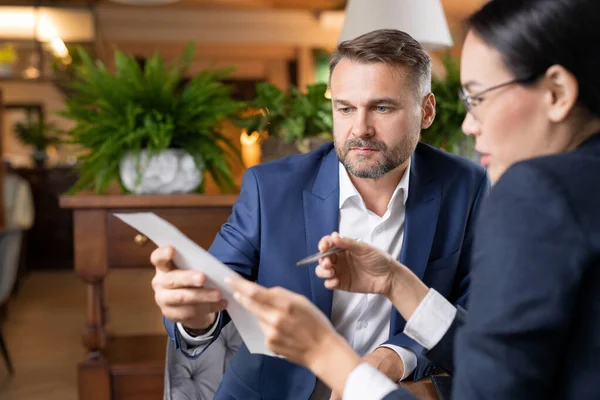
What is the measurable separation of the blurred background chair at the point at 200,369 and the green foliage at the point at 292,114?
1.04 metres

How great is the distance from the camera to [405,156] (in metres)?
1.67

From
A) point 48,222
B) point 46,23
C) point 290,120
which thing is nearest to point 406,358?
point 290,120

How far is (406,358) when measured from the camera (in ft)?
4.79

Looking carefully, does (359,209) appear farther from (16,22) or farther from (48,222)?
(16,22)

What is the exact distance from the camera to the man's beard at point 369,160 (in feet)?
5.31

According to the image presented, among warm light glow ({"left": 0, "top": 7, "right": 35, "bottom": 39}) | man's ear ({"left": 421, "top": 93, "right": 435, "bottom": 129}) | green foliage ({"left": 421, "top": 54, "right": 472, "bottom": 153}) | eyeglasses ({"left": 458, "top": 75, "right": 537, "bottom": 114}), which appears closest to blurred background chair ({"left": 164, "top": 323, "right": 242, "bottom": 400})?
man's ear ({"left": 421, "top": 93, "right": 435, "bottom": 129})

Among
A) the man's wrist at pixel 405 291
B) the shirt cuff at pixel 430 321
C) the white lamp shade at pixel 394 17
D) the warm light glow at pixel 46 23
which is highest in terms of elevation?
the warm light glow at pixel 46 23

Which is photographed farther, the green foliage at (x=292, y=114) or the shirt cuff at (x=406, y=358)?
the green foliage at (x=292, y=114)

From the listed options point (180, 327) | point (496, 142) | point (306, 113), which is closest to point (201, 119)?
point (306, 113)

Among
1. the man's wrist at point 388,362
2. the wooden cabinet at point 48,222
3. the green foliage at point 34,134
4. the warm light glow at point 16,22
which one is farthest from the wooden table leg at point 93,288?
the warm light glow at point 16,22

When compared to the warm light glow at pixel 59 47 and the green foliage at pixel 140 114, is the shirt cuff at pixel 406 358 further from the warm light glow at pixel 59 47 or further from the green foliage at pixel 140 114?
the warm light glow at pixel 59 47

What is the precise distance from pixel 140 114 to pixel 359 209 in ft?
3.85

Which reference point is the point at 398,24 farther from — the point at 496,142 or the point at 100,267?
the point at 496,142

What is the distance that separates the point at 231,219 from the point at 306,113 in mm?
1018
